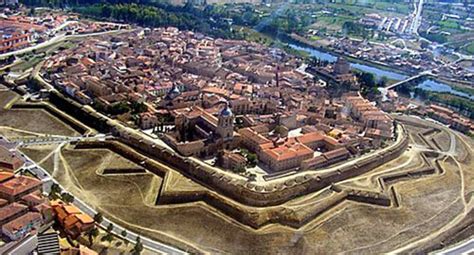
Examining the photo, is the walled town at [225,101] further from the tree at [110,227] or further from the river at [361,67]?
the river at [361,67]

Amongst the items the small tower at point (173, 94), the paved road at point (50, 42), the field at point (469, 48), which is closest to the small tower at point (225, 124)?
the small tower at point (173, 94)

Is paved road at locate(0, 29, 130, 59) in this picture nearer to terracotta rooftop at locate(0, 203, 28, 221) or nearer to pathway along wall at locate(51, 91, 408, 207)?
pathway along wall at locate(51, 91, 408, 207)

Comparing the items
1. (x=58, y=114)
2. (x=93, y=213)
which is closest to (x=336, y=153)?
(x=93, y=213)

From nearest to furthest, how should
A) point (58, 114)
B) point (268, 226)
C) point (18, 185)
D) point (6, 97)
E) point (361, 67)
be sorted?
point (18, 185) < point (268, 226) < point (58, 114) < point (6, 97) < point (361, 67)

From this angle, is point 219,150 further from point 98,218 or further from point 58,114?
point 58,114

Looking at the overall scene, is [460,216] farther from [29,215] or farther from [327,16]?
[327,16]
